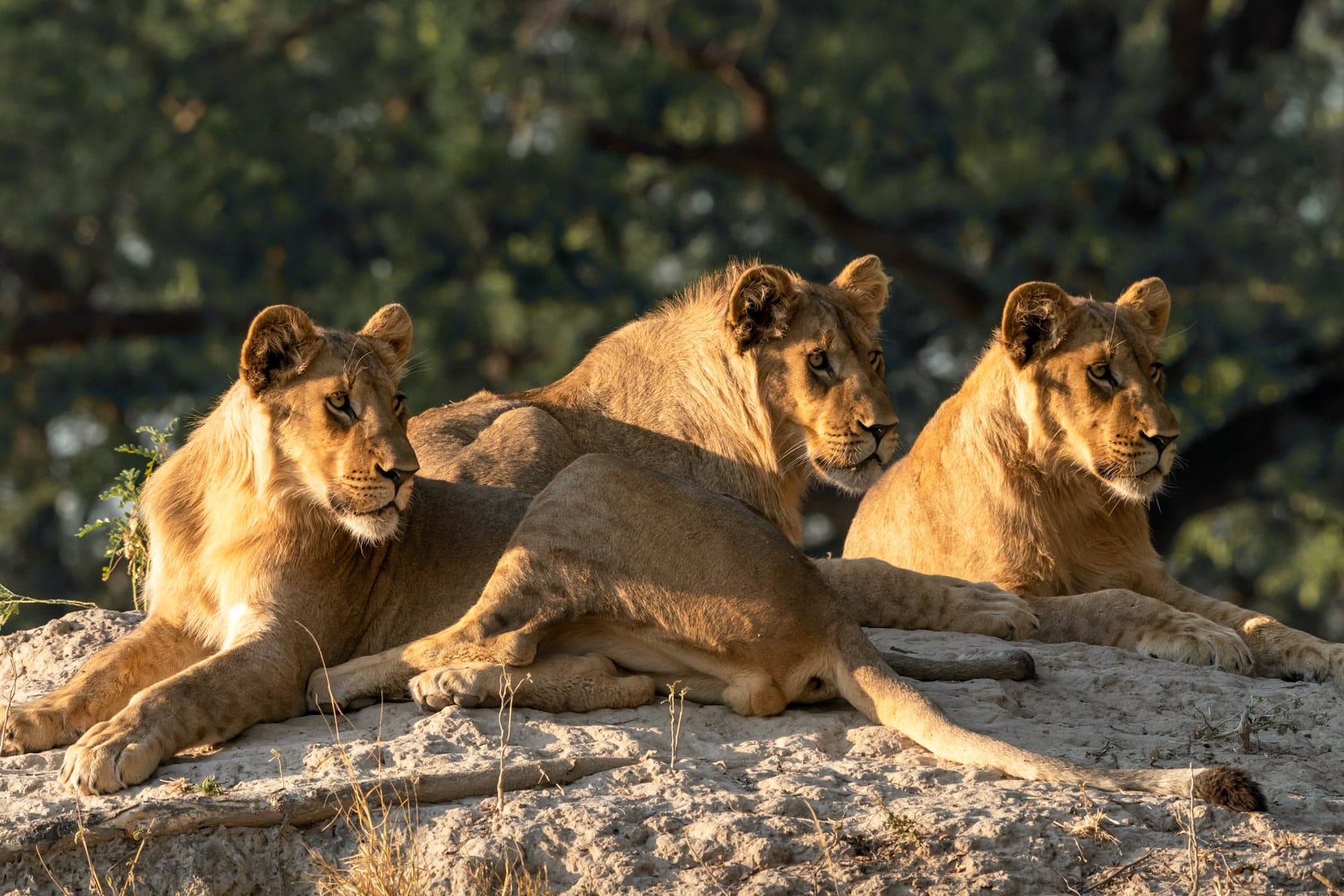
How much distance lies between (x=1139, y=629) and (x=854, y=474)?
1059mm

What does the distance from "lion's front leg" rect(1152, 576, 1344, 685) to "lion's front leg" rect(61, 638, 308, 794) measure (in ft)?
10.1

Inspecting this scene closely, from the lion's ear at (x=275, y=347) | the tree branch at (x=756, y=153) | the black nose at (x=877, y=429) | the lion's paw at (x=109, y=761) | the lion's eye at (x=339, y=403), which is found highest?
the tree branch at (x=756, y=153)

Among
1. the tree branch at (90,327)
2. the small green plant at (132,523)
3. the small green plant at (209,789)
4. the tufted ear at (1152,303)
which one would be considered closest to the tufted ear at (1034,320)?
the tufted ear at (1152,303)

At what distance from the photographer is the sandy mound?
4.04 m

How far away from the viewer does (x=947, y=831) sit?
4.11m

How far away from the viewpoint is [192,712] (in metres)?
4.71

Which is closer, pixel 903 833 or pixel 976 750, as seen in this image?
pixel 903 833

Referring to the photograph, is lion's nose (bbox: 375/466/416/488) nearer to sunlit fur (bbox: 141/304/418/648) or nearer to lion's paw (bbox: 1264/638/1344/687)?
sunlit fur (bbox: 141/304/418/648)

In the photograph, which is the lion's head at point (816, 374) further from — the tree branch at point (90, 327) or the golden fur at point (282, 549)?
the tree branch at point (90, 327)

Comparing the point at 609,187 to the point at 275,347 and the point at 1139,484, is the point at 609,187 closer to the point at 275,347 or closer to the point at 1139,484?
the point at 1139,484

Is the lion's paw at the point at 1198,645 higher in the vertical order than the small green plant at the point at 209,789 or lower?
higher

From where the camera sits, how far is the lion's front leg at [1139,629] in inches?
232

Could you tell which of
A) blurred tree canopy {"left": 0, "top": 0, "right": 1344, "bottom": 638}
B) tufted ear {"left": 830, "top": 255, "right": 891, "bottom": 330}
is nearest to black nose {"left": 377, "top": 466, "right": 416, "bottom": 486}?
tufted ear {"left": 830, "top": 255, "right": 891, "bottom": 330}

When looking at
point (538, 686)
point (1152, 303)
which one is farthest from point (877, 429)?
point (538, 686)
